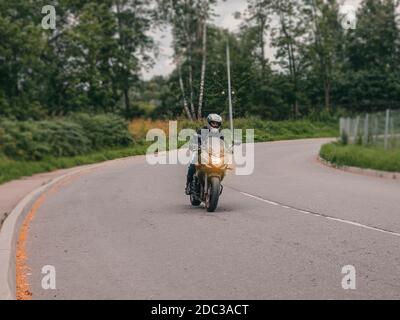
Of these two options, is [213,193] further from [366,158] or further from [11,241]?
[366,158]

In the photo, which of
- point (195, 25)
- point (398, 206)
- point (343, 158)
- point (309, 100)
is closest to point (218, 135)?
point (398, 206)

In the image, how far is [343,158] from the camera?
2450 centimetres

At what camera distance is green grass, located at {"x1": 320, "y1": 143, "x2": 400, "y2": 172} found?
20.7 metres

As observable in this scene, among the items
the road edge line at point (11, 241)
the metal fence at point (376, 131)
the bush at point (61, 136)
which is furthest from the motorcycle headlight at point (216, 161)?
the bush at point (61, 136)

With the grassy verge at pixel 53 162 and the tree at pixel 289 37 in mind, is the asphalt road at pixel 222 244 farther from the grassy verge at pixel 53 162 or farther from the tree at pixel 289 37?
the tree at pixel 289 37

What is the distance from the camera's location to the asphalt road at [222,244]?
6387mm

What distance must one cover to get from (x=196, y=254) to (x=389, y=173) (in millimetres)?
13453

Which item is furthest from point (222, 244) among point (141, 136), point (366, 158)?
point (141, 136)

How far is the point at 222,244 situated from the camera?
8672 millimetres

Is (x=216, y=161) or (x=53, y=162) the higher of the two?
(x=216, y=161)

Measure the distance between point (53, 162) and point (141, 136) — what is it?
10.1m

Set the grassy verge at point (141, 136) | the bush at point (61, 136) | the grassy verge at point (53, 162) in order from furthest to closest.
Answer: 1. the bush at point (61, 136)
2. the grassy verge at point (53, 162)
3. the grassy verge at point (141, 136)

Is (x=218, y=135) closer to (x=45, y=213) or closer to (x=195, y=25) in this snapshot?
(x=45, y=213)

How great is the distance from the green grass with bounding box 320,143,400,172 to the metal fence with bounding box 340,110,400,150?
54cm
